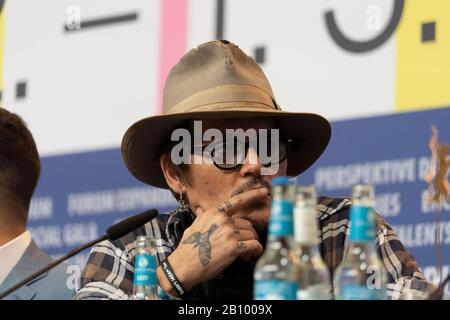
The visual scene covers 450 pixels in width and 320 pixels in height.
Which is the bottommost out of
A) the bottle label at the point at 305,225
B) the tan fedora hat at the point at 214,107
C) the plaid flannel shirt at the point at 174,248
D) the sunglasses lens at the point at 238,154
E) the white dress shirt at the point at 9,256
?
the white dress shirt at the point at 9,256

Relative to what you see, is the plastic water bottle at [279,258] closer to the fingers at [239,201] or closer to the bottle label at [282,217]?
the bottle label at [282,217]

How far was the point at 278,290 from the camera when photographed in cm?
182

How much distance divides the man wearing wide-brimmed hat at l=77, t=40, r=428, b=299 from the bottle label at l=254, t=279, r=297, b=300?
0.64 m

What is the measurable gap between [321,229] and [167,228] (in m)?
0.36

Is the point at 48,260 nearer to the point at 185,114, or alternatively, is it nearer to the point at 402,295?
the point at 185,114

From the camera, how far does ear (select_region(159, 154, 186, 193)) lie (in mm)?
2969

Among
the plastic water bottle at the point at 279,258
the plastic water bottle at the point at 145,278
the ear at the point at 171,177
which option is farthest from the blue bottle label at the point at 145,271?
the ear at the point at 171,177

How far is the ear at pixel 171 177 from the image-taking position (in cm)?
297

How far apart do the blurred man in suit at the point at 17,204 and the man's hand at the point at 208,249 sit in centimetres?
61

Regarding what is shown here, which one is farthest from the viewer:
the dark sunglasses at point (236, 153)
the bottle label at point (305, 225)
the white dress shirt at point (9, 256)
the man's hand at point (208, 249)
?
the white dress shirt at point (9, 256)

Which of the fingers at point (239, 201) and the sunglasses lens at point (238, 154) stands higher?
the sunglasses lens at point (238, 154)

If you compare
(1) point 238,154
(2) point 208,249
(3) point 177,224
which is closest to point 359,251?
(2) point 208,249

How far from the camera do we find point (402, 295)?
2.25m

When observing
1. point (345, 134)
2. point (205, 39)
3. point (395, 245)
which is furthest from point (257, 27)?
point (395, 245)
